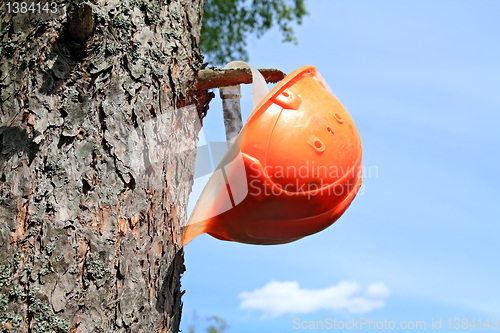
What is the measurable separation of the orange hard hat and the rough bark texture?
0.56 ft

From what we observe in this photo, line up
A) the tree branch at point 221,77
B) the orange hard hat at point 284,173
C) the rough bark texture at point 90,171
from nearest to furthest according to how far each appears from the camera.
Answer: the rough bark texture at point 90,171 < the orange hard hat at point 284,173 < the tree branch at point 221,77

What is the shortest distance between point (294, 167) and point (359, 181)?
36 cm

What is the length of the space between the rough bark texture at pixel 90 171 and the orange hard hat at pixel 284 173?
6.7 inches

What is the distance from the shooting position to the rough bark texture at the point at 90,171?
1325 millimetres

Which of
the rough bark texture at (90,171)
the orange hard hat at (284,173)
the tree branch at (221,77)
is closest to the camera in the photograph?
the rough bark texture at (90,171)

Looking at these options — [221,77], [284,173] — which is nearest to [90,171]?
[284,173]

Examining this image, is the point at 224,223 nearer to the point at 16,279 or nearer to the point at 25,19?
the point at 16,279

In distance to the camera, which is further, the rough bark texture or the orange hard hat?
the orange hard hat

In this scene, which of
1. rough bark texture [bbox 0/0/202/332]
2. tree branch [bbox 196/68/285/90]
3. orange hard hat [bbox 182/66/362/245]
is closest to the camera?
rough bark texture [bbox 0/0/202/332]

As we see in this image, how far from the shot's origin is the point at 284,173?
1.56 m

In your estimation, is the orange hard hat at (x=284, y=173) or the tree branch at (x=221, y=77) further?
the tree branch at (x=221, y=77)

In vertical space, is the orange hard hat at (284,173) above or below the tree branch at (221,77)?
below

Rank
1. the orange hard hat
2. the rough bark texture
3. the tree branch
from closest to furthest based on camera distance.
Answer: the rough bark texture → the orange hard hat → the tree branch

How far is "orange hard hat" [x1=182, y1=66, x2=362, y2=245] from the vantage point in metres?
1.57
